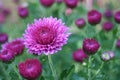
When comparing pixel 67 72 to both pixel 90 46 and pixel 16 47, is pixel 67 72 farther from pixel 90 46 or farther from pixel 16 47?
pixel 16 47

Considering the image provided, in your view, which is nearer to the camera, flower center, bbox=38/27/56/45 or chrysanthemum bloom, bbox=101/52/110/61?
flower center, bbox=38/27/56/45

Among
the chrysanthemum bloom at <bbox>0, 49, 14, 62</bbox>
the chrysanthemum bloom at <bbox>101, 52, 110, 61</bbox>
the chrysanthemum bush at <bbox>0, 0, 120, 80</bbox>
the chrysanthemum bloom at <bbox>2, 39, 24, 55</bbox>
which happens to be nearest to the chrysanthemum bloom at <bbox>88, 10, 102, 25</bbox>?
the chrysanthemum bush at <bbox>0, 0, 120, 80</bbox>

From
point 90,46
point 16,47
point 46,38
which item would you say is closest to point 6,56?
point 16,47

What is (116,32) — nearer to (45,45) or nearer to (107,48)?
(107,48)

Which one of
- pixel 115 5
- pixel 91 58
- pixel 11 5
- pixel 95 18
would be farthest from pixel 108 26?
pixel 11 5

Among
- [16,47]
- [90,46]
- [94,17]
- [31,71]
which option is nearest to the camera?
[31,71]

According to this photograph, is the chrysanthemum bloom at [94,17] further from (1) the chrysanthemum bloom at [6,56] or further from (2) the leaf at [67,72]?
(1) the chrysanthemum bloom at [6,56]

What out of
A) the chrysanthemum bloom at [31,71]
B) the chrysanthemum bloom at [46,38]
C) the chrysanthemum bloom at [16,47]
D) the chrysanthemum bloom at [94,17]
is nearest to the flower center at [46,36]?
the chrysanthemum bloom at [46,38]

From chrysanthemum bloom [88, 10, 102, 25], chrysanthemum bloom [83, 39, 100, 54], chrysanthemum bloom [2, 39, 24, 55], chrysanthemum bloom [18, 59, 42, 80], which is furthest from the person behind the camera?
chrysanthemum bloom [88, 10, 102, 25]

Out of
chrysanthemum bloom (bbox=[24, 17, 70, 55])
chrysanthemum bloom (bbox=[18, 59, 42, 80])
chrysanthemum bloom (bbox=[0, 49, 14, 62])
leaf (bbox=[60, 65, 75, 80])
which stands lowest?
leaf (bbox=[60, 65, 75, 80])

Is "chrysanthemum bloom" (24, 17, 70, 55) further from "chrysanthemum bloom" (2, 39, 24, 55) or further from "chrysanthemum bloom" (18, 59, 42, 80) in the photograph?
"chrysanthemum bloom" (2, 39, 24, 55)
